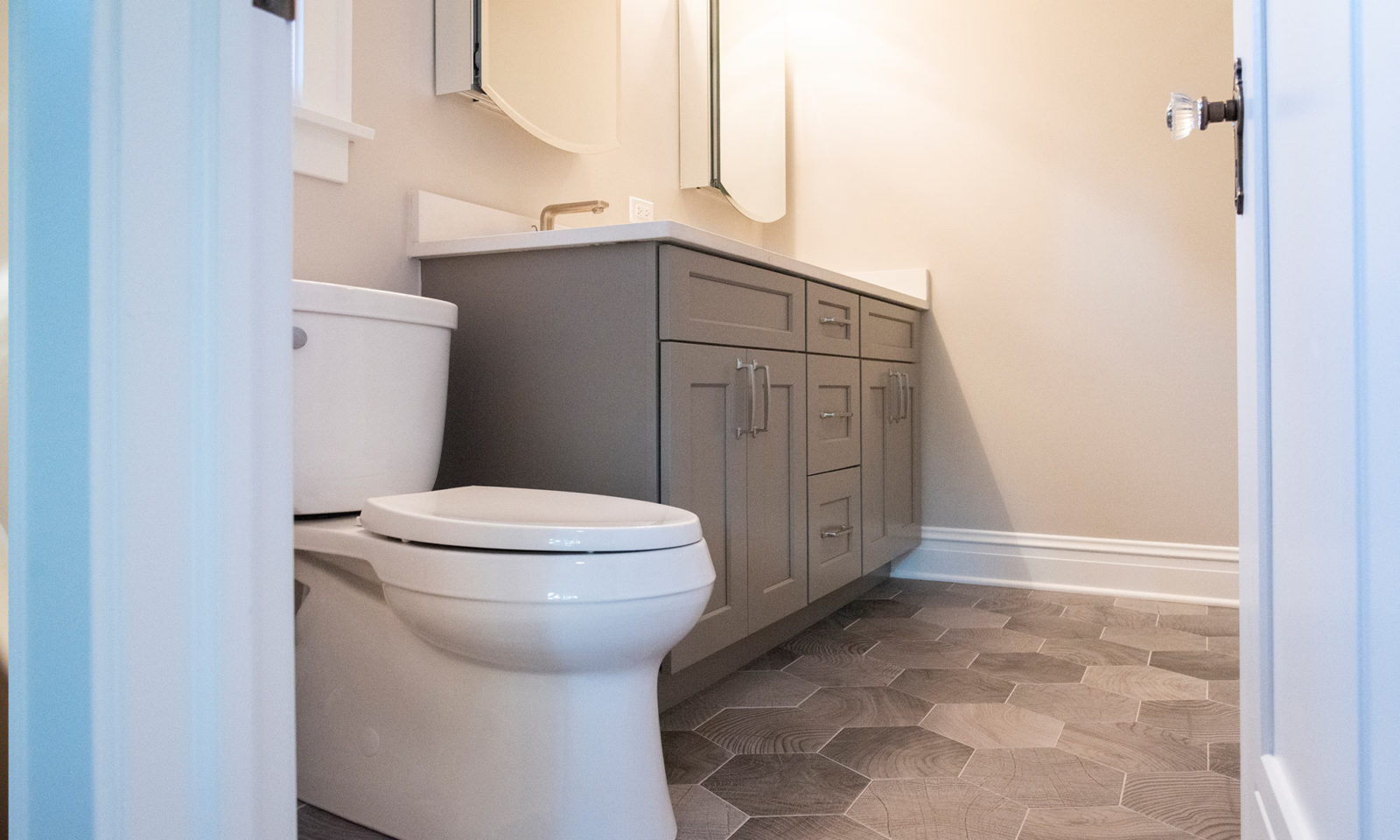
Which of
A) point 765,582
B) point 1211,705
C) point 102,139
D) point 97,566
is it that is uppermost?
point 102,139

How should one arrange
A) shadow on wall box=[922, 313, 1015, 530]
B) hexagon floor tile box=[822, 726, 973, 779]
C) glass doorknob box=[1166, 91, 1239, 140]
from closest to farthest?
glass doorknob box=[1166, 91, 1239, 140], hexagon floor tile box=[822, 726, 973, 779], shadow on wall box=[922, 313, 1015, 530]

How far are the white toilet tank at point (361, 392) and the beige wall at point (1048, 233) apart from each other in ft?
6.16

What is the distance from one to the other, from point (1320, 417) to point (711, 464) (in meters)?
1.09

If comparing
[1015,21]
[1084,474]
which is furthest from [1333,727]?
[1015,21]

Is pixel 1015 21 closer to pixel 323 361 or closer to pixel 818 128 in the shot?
pixel 818 128

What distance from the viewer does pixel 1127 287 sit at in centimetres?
280

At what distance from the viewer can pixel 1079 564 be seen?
2.87 m

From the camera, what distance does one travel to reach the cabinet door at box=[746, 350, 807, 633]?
1836 mm

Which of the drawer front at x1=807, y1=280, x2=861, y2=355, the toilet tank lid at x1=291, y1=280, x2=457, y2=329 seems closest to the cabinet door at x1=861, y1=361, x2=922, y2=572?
the drawer front at x1=807, y1=280, x2=861, y2=355

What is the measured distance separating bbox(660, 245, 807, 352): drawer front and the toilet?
370mm

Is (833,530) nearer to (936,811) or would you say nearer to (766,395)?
(766,395)

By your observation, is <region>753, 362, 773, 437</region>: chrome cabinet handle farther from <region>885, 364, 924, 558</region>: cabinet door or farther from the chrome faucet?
<region>885, 364, 924, 558</region>: cabinet door

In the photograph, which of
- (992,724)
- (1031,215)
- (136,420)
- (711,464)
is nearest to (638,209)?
(711,464)

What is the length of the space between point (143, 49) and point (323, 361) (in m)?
0.92
